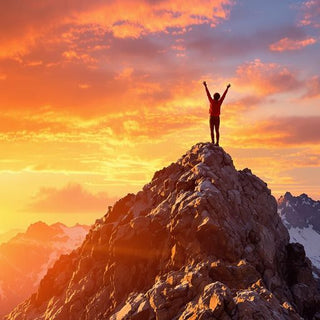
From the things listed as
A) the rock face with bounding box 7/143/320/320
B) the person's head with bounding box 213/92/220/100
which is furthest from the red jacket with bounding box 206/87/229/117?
the rock face with bounding box 7/143/320/320

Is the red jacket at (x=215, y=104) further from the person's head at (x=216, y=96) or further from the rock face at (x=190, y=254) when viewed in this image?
the rock face at (x=190, y=254)

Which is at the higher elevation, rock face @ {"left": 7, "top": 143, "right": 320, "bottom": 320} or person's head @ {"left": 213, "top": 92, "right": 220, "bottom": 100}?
person's head @ {"left": 213, "top": 92, "right": 220, "bottom": 100}

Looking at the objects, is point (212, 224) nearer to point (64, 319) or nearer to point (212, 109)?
point (212, 109)

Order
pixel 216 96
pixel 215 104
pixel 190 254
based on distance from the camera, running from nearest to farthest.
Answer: pixel 190 254 < pixel 216 96 < pixel 215 104

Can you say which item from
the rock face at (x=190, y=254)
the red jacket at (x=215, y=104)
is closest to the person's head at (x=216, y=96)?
the red jacket at (x=215, y=104)

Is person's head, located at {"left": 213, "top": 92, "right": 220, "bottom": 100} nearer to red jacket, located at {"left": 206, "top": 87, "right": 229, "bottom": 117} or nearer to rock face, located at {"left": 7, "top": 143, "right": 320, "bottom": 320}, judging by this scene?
red jacket, located at {"left": 206, "top": 87, "right": 229, "bottom": 117}

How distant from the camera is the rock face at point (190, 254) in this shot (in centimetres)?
3753

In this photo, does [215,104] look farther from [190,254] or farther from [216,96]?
[190,254]

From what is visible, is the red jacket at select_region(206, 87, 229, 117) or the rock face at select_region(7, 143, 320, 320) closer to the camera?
the rock face at select_region(7, 143, 320, 320)

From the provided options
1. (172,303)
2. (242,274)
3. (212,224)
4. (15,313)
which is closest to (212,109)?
(212,224)

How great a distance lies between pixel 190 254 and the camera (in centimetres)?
4328

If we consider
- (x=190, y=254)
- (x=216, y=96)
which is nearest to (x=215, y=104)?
(x=216, y=96)

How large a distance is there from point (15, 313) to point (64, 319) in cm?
2006

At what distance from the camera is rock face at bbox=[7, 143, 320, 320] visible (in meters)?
37.5
